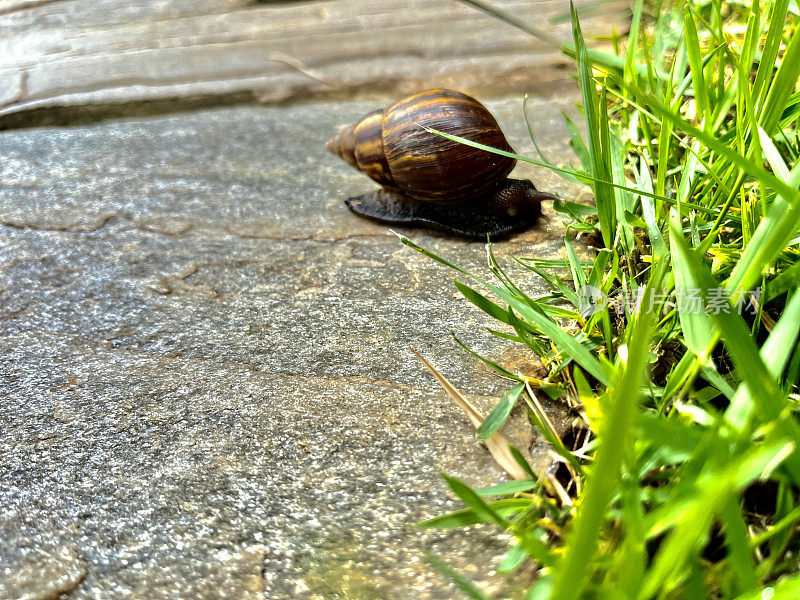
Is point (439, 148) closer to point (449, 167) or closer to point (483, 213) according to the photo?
point (449, 167)

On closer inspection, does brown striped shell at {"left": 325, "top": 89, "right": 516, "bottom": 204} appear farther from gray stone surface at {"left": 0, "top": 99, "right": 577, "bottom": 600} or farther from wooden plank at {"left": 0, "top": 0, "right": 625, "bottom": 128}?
wooden plank at {"left": 0, "top": 0, "right": 625, "bottom": 128}

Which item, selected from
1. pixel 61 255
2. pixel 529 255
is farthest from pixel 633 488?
pixel 61 255

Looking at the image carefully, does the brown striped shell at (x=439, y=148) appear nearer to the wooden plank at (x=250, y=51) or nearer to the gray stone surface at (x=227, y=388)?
the gray stone surface at (x=227, y=388)

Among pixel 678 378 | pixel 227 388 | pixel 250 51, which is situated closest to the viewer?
pixel 678 378

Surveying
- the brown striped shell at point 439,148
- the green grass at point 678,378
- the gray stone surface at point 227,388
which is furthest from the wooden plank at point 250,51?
the green grass at point 678,378

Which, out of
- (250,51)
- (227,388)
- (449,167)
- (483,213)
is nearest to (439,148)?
(449,167)

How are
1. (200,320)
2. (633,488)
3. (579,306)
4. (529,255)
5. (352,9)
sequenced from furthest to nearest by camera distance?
(352,9)
(529,255)
(200,320)
(579,306)
(633,488)

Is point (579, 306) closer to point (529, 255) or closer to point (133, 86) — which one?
point (529, 255)
